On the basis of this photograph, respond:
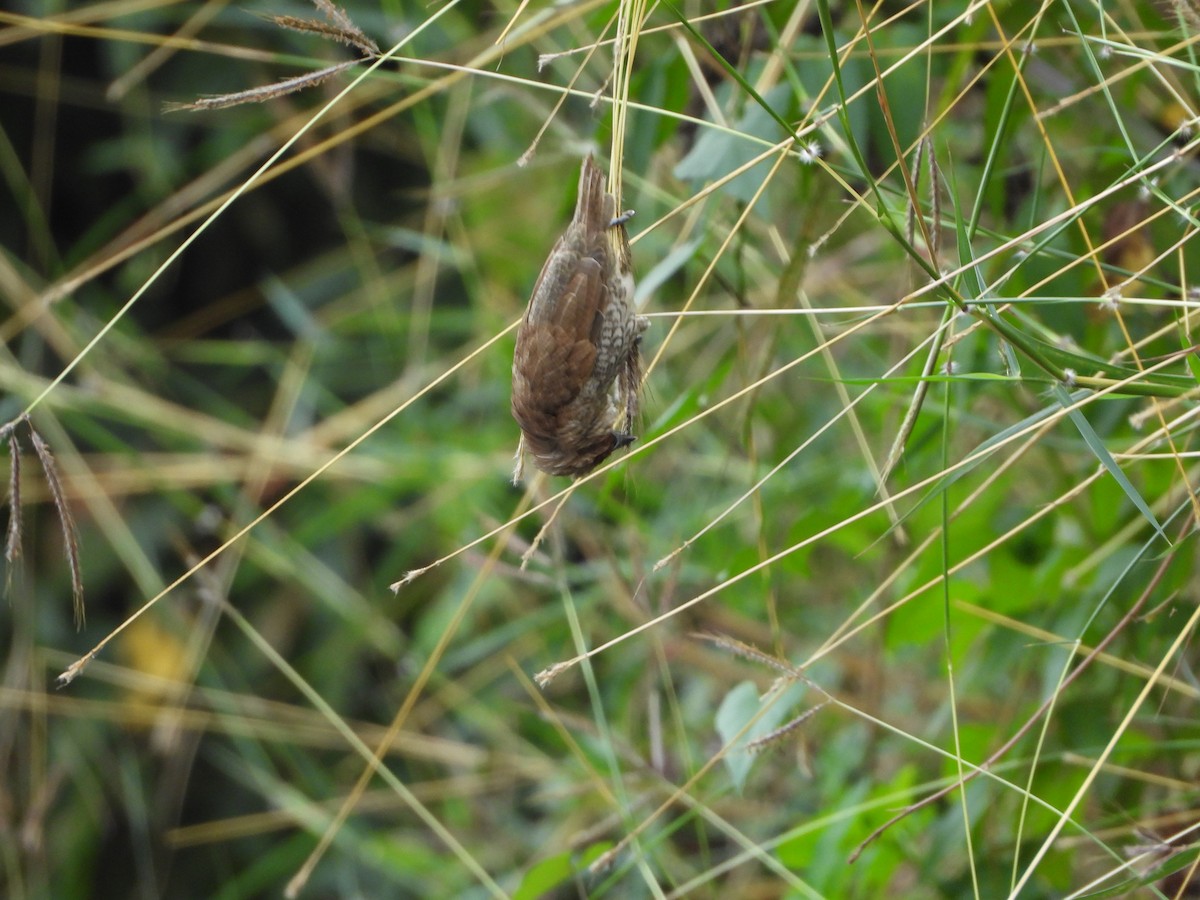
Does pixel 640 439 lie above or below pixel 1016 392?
above

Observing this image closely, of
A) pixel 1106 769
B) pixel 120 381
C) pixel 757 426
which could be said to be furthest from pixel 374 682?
pixel 1106 769

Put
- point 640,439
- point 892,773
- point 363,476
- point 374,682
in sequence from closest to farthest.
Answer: point 640,439 → point 892,773 → point 363,476 → point 374,682

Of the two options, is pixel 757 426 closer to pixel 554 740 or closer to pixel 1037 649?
pixel 554 740

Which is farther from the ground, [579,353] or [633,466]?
[579,353]

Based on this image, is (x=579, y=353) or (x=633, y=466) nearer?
(x=579, y=353)
